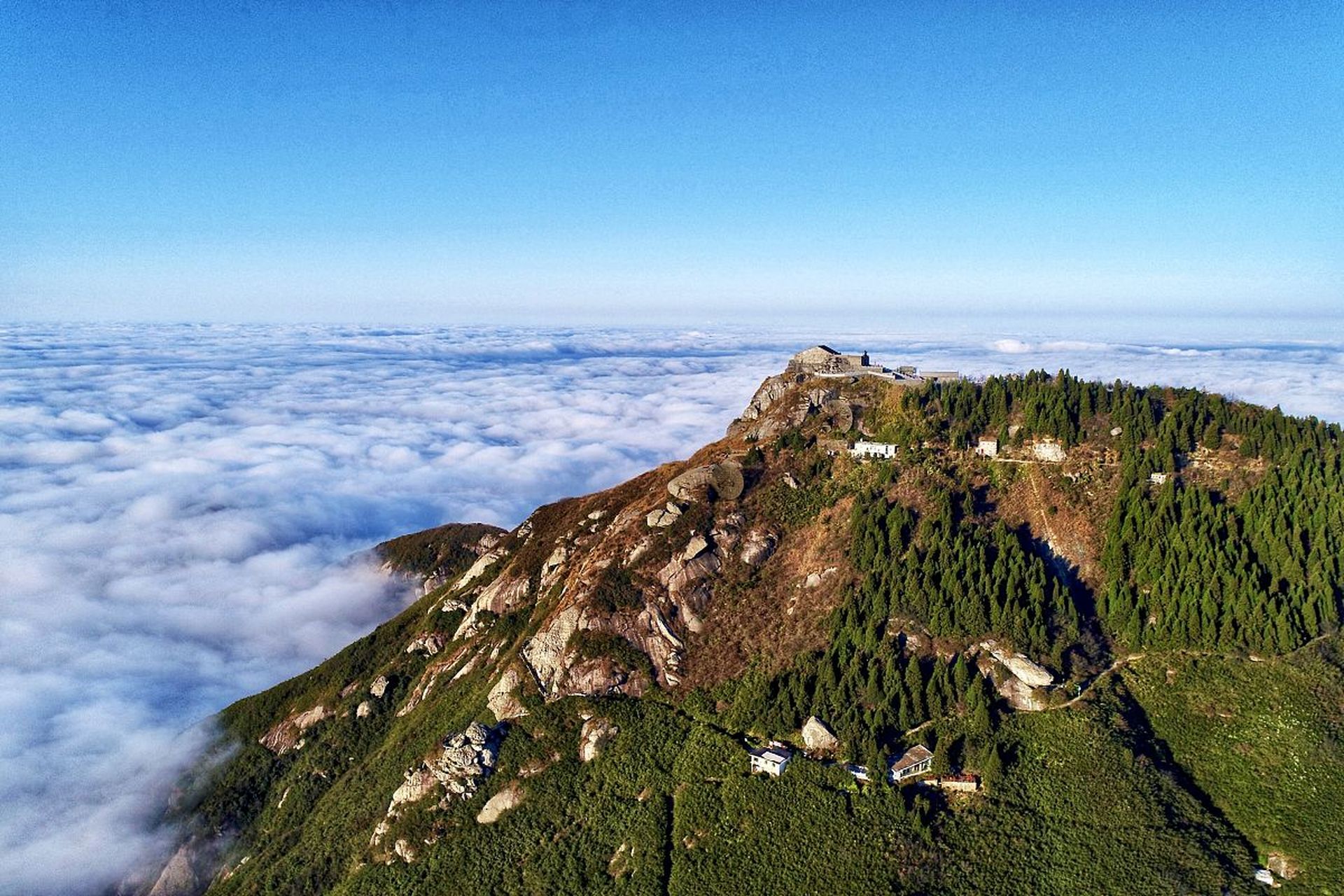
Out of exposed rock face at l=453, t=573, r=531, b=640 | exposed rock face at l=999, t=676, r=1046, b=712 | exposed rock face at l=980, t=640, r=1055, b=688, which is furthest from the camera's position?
exposed rock face at l=453, t=573, r=531, b=640

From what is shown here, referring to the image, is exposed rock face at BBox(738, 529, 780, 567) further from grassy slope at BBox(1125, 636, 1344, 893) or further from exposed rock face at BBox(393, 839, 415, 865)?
exposed rock face at BBox(393, 839, 415, 865)

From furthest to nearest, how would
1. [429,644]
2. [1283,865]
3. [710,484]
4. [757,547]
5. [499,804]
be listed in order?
[429,644], [710,484], [757,547], [499,804], [1283,865]

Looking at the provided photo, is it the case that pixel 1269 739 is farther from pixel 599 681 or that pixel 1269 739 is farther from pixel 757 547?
pixel 599 681

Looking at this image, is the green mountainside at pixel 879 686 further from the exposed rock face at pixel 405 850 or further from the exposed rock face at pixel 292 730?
the exposed rock face at pixel 292 730

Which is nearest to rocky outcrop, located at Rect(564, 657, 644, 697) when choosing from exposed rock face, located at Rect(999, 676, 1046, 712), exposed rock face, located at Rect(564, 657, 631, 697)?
exposed rock face, located at Rect(564, 657, 631, 697)

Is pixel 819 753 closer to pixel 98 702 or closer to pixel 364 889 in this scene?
pixel 364 889

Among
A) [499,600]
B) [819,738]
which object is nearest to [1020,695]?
[819,738]
